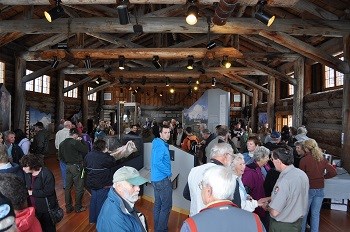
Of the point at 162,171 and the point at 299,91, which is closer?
the point at 162,171

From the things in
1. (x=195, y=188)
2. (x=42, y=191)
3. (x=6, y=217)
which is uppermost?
(x=6, y=217)

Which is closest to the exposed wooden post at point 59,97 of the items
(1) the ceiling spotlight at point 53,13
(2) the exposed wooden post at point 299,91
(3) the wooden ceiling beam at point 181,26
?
(3) the wooden ceiling beam at point 181,26

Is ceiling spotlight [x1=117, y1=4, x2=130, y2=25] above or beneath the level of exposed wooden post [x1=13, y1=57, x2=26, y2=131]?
above

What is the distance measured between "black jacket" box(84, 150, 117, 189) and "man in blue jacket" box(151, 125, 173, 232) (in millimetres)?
887

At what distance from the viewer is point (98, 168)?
5480 millimetres

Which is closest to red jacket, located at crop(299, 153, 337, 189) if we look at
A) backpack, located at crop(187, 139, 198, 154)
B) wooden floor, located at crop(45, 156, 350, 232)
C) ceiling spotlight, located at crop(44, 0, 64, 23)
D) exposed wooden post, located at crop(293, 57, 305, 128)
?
wooden floor, located at crop(45, 156, 350, 232)

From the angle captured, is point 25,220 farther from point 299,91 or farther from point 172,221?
point 299,91

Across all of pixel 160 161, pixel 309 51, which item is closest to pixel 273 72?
pixel 309 51

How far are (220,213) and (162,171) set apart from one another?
3.14 m

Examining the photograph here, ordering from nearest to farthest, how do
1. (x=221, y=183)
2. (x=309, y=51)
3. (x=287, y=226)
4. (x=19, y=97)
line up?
(x=221, y=183)
(x=287, y=226)
(x=309, y=51)
(x=19, y=97)

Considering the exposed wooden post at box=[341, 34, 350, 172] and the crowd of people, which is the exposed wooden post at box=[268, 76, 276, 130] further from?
the crowd of people

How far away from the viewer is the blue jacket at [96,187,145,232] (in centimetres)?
244

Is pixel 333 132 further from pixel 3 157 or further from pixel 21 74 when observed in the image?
pixel 21 74

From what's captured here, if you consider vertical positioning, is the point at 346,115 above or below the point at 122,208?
above
